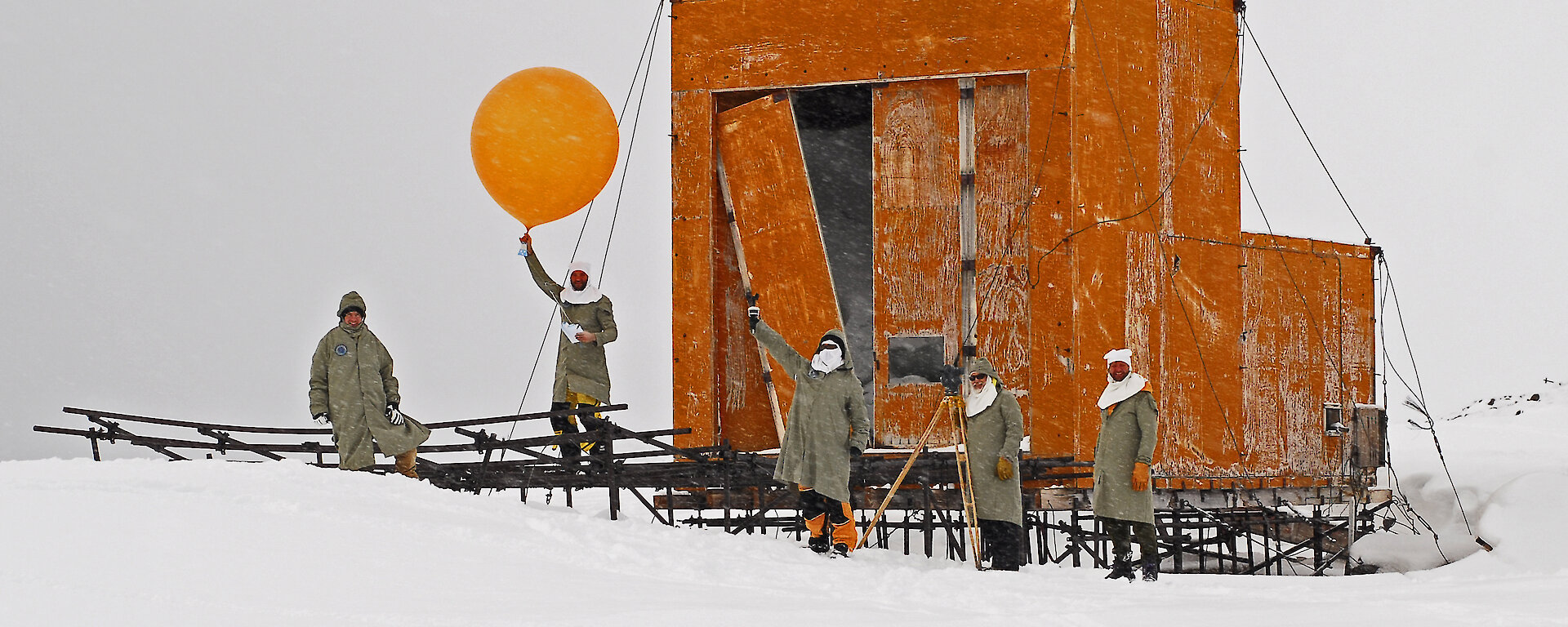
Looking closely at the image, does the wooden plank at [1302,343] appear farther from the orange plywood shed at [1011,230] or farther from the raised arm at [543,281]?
the raised arm at [543,281]

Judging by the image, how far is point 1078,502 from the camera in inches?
429

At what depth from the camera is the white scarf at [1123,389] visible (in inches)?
349

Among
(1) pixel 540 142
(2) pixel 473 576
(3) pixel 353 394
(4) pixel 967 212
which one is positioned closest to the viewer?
(2) pixel 473 576

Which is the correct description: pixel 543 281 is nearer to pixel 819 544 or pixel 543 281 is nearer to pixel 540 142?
pixel 540 142

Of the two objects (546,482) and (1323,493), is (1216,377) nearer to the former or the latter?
(1323,493)

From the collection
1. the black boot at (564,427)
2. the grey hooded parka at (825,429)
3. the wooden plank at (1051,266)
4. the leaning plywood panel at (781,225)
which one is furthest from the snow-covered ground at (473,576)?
the leaning plywood panel at (781,225)

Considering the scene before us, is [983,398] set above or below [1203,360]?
below

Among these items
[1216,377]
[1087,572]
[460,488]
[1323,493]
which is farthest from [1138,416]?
[460,488]

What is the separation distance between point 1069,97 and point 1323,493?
4801 mm

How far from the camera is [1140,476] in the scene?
8.74m

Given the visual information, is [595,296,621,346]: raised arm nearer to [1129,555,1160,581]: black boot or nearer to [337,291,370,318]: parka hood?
[337,291,370,318]: parka hood

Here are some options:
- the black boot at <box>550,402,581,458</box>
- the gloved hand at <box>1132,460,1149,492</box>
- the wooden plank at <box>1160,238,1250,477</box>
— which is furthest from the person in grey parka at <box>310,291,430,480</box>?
the wooden plank at <box>1160,238,1250,477</box>

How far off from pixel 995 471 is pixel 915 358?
267cm

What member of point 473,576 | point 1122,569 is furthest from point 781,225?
point 473,576
